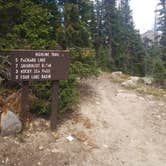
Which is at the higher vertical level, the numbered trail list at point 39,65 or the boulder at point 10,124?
the numbered trail list at point 39,65

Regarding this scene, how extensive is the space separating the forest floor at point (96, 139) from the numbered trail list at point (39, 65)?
1.41m

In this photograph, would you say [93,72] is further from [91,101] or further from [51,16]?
[51,16]

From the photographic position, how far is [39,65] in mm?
7695

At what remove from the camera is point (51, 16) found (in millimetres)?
10148

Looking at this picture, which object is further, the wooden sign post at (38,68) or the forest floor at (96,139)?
the wooden sign post at (38,68)

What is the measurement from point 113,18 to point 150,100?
1938 centimetres

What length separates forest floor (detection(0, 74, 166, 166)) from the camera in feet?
22.8

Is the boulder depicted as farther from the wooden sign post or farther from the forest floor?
the wooden sign post

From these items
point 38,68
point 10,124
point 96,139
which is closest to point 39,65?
point 38,68

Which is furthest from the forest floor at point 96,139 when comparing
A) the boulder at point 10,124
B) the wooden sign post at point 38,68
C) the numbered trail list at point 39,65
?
the numbered trail list at point 39,65

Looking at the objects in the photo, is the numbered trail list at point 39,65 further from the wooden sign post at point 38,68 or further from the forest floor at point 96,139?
the forest floor at point 96,139

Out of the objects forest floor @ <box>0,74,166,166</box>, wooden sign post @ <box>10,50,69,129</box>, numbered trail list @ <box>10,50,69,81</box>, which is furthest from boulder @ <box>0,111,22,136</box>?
numbered trail list @ <box>10,50,69,81</box>

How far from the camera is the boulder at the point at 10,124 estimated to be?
736cm

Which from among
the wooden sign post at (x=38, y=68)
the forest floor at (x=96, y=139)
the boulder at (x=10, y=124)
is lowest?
the forest floor at (x=96, y=139)
